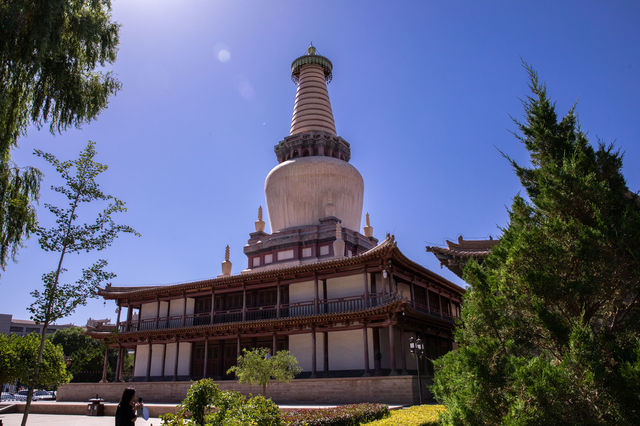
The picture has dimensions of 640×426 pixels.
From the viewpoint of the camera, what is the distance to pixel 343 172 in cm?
3753

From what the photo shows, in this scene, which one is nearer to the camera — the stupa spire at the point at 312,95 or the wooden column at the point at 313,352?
the wooden column at the point at 313,352

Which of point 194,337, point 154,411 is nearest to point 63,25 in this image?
point 154,411

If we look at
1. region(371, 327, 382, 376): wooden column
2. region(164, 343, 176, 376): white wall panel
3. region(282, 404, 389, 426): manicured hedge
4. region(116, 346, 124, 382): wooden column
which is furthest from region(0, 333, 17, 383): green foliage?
region(116, 346, 124, 382): wooden column

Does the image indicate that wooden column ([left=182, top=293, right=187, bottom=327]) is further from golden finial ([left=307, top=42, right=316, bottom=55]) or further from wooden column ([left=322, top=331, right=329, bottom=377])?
golden finial ([left=307, top=42, right=316, bottom=55])

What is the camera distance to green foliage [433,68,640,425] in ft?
18.9

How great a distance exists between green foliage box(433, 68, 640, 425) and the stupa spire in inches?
1351

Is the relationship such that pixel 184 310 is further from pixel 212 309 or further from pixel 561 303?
pixel 561 303

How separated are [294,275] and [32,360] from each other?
54.5 feet

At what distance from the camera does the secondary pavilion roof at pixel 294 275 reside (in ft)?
80.5

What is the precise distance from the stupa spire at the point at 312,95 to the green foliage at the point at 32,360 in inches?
1210

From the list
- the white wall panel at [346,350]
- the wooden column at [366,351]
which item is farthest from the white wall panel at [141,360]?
the wooden column at [366,351]

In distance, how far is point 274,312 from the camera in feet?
92.9

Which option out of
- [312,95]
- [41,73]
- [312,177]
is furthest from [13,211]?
[312,95]

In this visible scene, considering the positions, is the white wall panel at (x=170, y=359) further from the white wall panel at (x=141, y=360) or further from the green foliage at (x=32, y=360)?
the green foliage at (x=32, y=360)
